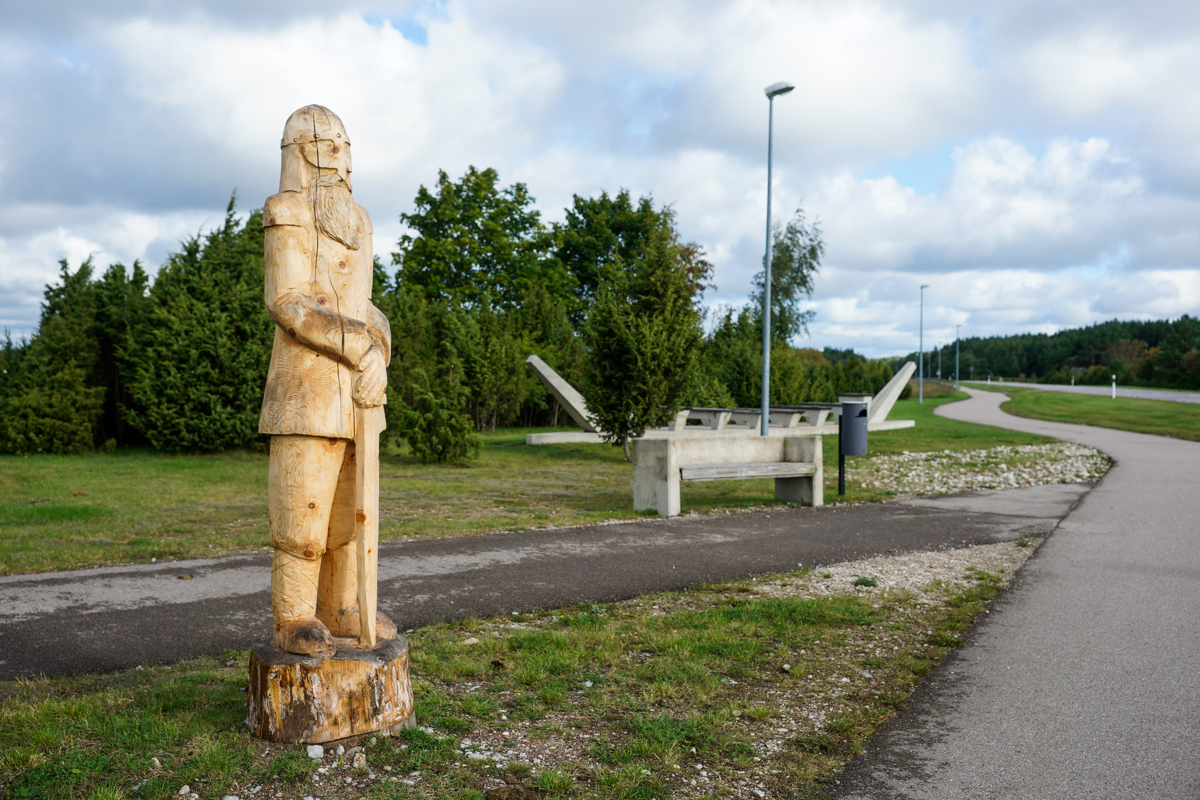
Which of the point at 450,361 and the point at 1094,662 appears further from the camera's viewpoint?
the point at 450,361

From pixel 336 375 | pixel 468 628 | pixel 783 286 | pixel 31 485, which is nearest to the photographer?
pixel 336 375

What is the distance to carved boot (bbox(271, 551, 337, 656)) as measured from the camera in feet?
10.8

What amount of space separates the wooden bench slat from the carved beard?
253 inches

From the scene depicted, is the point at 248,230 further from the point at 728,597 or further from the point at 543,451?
the point at 728,597

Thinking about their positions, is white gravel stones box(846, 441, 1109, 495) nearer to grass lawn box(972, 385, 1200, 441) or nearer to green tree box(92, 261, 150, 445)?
grass lawn box(972, 385, 1200, 441)

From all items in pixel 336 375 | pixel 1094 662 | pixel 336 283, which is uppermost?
pixel 336 283

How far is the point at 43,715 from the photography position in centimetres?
346

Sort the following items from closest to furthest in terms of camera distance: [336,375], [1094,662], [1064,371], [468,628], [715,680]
A: [336,375] → [715,680] → [1094,662] → [468,628] → [1064,371]

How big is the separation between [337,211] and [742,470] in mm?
6990

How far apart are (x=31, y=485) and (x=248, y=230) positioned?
8.92m

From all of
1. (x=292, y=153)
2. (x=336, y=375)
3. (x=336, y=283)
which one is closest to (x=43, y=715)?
(x=336, y=375)

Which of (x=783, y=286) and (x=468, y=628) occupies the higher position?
(x=783, y=286)

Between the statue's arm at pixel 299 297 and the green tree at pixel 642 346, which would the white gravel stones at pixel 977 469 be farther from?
the statue's arm at pixel 299 297

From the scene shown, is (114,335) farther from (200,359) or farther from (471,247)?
(471,247)
